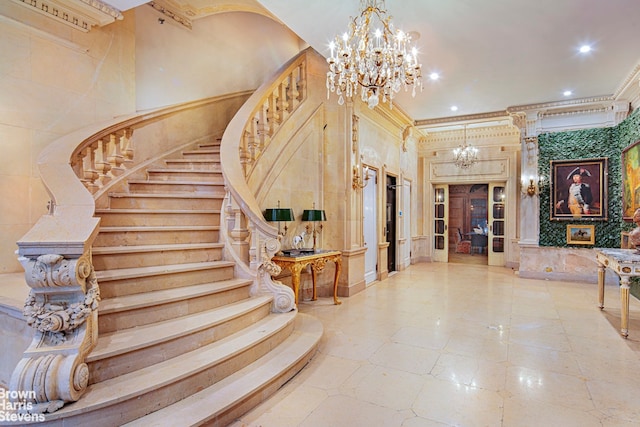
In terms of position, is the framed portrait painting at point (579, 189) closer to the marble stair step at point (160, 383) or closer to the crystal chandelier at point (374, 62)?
the crystal chandelier at point (374, 62)

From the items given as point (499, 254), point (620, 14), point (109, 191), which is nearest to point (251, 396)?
point (109, 191)

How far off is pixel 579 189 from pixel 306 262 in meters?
6.28

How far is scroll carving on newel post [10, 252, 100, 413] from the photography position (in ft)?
5.65

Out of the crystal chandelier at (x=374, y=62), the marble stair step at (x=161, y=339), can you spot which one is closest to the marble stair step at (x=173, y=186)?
the marble stair step at (x=161, y=339)

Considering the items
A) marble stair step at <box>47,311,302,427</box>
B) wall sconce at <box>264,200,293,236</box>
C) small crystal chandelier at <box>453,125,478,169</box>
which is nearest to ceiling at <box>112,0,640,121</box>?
small crystal chandelier at <box>453,125,478,169</box>

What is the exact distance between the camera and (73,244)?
6.17 ft

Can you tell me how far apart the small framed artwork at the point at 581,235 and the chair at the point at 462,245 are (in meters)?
4.66

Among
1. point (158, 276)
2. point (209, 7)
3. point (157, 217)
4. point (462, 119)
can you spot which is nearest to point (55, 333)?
point (158, 276)

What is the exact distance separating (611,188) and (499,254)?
3.02m

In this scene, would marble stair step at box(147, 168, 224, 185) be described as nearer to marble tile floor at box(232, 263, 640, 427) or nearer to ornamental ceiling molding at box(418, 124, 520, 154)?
marble tile floor at box(232, 263, 640, 427)

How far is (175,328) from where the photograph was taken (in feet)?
8.05

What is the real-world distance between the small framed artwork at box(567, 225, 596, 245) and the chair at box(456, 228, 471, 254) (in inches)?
183

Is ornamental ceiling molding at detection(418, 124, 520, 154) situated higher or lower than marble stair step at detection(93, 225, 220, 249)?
higher

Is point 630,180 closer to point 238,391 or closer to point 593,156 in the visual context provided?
point 593,156
